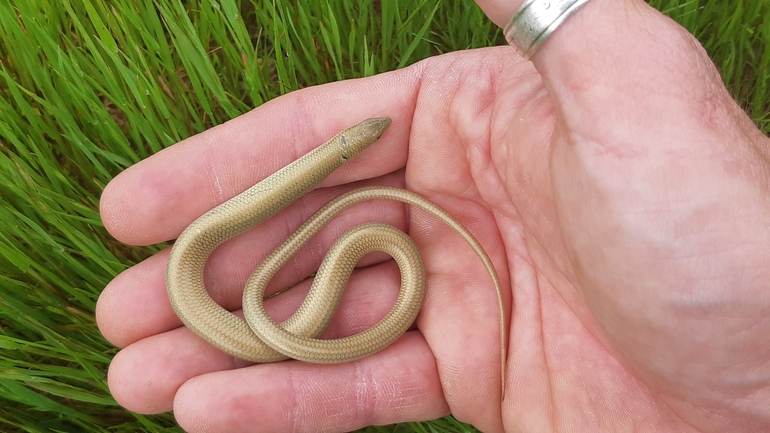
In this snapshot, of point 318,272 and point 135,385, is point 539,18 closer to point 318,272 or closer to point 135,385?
point 318,272

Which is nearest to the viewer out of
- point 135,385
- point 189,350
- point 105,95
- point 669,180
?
point 669,180

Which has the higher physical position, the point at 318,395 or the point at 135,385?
the point at 135,385

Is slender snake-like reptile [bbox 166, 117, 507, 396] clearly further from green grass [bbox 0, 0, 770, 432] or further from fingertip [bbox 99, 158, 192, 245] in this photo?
green grass [bbox 0, 0, 770, 432]

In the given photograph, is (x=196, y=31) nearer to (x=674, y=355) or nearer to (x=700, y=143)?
(x=700, y=143)

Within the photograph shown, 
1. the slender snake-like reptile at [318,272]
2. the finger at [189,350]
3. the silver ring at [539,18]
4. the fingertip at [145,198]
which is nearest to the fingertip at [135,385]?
the finger at [189,350]

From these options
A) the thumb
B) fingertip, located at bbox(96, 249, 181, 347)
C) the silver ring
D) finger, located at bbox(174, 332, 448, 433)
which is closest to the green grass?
fingertip, located at bbox(96, 249, 181, 347)

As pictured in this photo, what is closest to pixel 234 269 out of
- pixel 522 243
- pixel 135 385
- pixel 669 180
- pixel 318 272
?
pixel 318 272

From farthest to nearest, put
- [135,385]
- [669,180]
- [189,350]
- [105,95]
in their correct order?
[105,95] → [189,350] → [135,385] → [669,180]

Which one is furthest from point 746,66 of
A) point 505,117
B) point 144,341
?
point 144,341
